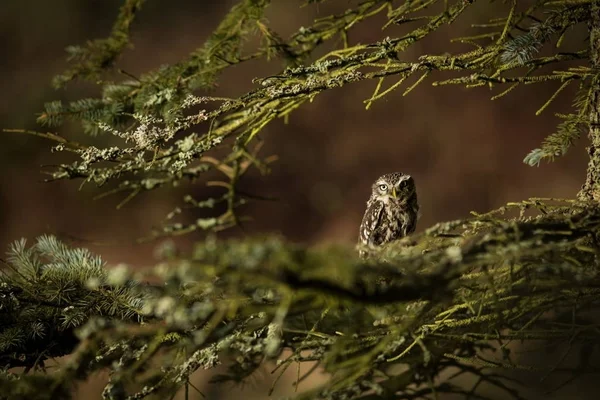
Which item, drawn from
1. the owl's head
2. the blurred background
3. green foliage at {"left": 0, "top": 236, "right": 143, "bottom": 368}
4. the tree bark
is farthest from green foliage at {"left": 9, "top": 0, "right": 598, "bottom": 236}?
the blurred background

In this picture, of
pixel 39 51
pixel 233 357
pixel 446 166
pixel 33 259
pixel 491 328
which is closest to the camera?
pixel 491 328

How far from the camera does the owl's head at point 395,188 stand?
2.71 metres

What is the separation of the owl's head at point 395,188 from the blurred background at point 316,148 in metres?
2.82

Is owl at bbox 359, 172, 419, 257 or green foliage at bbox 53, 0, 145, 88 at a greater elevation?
green foliage at bbox 53, 0, 145, 88

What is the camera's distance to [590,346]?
1.46 meters

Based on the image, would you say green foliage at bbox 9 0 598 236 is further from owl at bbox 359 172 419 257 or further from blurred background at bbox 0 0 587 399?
blurred background at bbox 0 0 587 399

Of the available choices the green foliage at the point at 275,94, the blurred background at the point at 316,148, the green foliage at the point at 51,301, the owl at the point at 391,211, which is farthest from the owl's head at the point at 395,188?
the blurred background at the point at 316,148

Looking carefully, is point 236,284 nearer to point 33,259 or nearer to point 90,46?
point 33,259

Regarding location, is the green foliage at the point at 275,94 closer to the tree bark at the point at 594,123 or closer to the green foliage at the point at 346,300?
the tree bark at the point at 594,123

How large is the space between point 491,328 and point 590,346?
341 millimetres

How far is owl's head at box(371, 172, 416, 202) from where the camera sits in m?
2.71

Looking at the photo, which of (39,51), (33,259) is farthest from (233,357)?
(39,51)

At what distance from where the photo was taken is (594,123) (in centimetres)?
153

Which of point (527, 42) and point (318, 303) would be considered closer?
point (318, 303)
